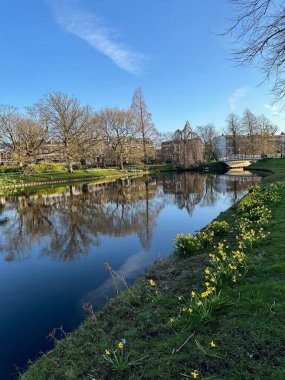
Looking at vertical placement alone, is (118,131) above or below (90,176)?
above

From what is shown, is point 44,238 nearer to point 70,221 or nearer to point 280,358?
point 70,221

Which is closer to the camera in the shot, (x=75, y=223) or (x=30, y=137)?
(x=75, y=223)

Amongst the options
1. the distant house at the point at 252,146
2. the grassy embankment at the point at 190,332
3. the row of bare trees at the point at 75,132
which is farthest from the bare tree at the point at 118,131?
the grassy embankment at the point at 190,332

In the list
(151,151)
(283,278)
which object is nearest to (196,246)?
(283,278)

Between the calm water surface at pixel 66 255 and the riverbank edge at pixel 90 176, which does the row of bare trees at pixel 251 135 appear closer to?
the riverbank edge at pixel 90 176

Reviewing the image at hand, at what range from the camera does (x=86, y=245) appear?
10648 millimetres

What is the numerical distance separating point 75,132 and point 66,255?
1543 inches

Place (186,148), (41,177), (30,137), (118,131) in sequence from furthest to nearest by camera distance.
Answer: (186,148), (118,131), (30,137), (41,177)

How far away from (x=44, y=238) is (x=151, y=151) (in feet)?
167

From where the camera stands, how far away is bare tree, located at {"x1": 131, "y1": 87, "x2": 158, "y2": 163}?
58.3 m

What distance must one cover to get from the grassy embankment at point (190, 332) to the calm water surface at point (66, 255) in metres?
1.10

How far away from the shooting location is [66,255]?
31.8 feet

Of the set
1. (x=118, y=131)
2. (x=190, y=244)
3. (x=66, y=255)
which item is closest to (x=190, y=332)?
(x=190, y=244)

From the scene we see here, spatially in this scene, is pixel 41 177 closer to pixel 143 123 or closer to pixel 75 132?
pixel 75 132
